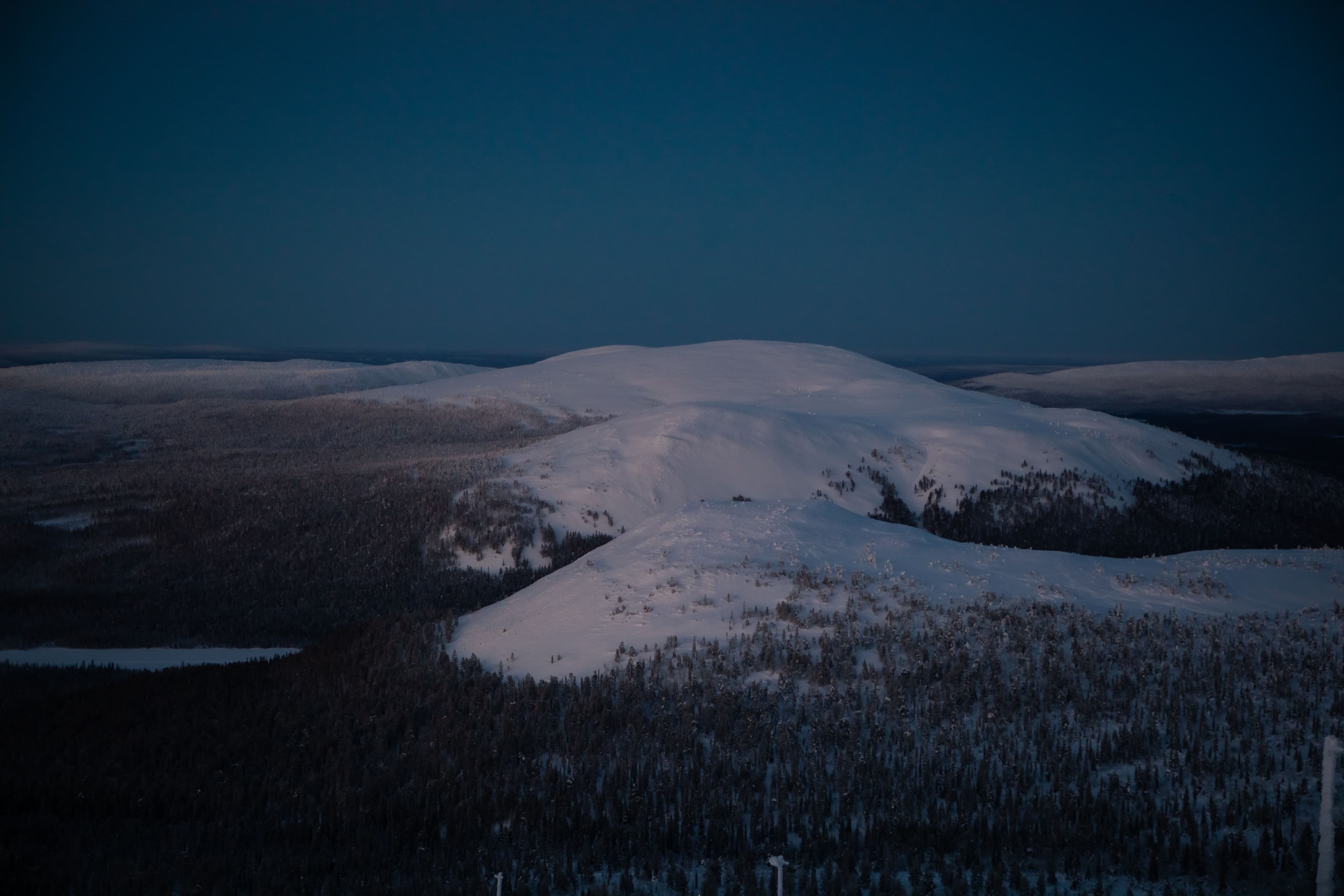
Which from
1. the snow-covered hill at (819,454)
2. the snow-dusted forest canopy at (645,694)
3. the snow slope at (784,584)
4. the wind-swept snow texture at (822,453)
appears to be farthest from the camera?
the wind-swept snow texture at (822,453)

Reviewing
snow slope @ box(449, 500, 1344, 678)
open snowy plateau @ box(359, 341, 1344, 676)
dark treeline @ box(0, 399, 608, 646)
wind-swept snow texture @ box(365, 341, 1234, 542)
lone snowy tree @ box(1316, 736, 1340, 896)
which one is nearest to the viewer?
lone snowy tree @ box(1316, 736, 1340, 896)

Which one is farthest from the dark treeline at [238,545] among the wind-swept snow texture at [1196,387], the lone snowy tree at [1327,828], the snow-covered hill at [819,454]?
the wind-swept snow texture at [1196,387]

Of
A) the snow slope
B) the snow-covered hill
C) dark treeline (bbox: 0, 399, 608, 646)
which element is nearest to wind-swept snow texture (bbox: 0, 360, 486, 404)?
dark treeline (bbox: 0, 399, 608, 646)

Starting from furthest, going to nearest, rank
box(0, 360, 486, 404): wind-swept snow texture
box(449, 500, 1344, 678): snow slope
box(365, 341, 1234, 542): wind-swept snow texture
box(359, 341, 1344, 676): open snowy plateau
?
box(0, 360, 486, 404): wind-swept snow texture < box(365, 341, 1234, 542): wind-swept snow texture < box(359, 341, 1344, 676): open snowy plateau < box(449, 500, 1344, 678): snow slope

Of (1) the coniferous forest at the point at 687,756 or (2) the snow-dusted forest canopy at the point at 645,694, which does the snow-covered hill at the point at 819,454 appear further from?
→ (1) the coniferous forest at the point at 687,756

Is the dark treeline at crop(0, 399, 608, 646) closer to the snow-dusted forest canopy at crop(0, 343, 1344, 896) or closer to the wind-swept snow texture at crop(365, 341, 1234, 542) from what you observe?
the snow-dusted forest canopy at crop(0, 343, 1344, 896)

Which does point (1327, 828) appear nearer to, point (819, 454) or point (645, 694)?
point (645, 694)

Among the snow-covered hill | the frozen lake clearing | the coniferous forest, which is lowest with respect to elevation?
the frozen lake clearing

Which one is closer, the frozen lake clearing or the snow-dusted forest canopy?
the snow-dusted forest canopy
